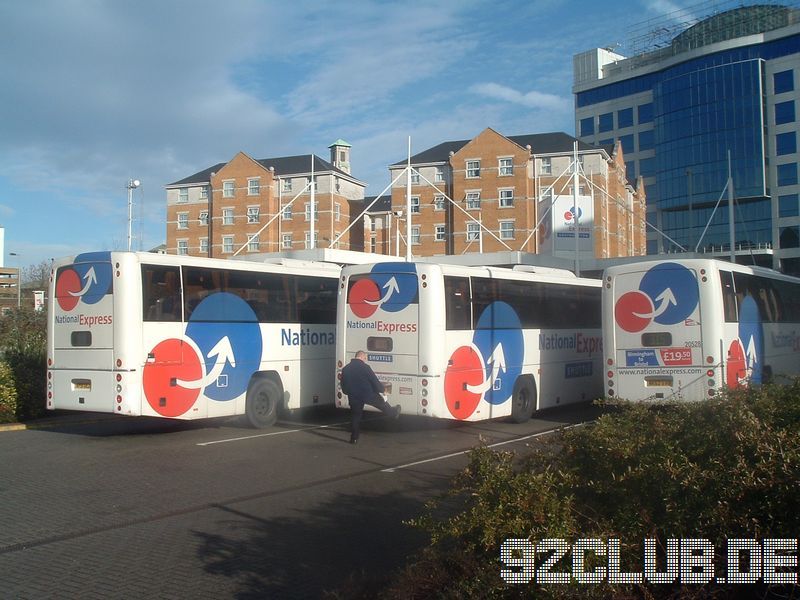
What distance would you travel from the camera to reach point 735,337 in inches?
609

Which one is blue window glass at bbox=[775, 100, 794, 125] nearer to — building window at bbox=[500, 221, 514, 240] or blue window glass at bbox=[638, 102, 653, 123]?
blue window glass at bbox=[638, 102, 653, 123]

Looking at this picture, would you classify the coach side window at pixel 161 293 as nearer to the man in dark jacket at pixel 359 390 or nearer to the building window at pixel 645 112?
the man in dark jacket at pixel 359 390

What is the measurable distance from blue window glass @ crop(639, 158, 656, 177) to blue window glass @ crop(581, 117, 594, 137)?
8841 mm

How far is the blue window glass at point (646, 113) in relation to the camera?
91.4 metres

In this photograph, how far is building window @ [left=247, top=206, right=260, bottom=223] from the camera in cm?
7812

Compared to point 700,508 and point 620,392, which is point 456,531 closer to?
point 700,508

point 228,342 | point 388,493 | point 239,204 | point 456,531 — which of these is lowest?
point 388,493

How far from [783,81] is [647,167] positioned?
18251 millimetres

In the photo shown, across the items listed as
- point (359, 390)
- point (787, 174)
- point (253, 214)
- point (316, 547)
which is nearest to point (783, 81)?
point (787, 174)

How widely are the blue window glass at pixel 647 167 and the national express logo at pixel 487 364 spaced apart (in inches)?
3212

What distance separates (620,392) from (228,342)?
807 cm

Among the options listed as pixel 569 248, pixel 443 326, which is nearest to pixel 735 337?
pixel 443 326

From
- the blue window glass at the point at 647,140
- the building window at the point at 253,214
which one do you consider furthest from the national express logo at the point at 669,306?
the blue window glass at the point at 647,140

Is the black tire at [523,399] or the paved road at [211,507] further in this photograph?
the black tire at [523,399]
